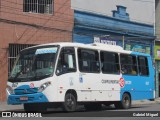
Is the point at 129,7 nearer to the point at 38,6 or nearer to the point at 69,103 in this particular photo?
the point at 38,6

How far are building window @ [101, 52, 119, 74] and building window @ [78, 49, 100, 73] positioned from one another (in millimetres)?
519

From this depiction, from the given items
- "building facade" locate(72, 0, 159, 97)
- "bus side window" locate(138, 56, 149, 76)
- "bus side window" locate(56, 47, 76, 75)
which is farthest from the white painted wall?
"bus side window" locate(56, 47, 76, 75)

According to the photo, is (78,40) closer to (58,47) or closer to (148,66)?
(148,66)

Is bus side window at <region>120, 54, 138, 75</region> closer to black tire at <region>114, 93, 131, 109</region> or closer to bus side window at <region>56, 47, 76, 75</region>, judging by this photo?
black tire at <region>114, 93, 131, 109</region>

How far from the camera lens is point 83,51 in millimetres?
21328

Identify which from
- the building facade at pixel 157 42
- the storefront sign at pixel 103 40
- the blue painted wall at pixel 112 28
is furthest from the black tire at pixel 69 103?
the building facade at pixel 157 42

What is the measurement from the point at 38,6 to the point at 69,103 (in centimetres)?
1222

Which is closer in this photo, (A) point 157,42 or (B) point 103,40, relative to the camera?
(B) point 103,40

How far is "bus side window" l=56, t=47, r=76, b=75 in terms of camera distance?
19.6 m

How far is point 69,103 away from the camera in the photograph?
19969mm

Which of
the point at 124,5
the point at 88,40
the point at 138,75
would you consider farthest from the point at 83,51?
the point at 124,5

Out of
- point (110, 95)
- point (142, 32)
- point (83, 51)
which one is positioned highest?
point (142, 32)

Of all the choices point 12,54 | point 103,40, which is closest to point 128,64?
point 12,54

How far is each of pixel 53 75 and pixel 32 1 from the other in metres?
12.1
